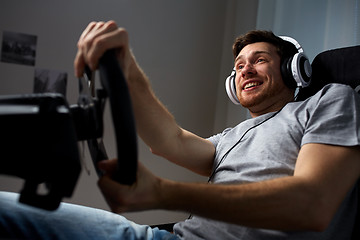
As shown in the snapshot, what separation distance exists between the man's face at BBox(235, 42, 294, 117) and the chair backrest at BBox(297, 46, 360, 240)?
8cm

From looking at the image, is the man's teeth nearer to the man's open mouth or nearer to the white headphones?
the man's open mouth

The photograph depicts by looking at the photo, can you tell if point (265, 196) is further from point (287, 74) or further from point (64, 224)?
point (287, 74)

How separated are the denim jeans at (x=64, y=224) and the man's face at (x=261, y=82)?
60cm

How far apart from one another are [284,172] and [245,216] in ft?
0.98

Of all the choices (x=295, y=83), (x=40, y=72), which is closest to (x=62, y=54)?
(x=40, y=72)

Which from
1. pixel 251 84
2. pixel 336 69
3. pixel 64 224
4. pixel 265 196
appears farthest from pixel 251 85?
pixel 64 224

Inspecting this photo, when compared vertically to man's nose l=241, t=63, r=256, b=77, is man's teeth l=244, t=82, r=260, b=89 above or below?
below

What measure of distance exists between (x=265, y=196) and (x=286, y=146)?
12.5 inches

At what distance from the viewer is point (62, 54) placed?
2.12 meters

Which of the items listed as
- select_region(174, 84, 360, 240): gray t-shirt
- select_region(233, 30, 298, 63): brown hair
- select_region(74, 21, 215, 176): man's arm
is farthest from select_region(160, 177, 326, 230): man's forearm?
select_region(233, 30, 298, 63): brown hair

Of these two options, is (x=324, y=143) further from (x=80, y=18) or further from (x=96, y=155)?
(x=80, y=18)

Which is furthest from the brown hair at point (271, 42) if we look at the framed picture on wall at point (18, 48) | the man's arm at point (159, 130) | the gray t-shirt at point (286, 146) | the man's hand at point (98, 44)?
the framed picture on wall at point (18, 48)

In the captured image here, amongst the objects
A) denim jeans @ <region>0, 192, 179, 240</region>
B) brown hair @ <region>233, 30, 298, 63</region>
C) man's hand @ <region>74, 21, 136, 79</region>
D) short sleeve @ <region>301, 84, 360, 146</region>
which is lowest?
denim jeans @ <region>0, 192, 179, 240</region>

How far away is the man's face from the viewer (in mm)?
1221
